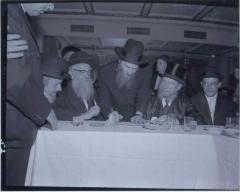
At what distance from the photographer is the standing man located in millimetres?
2121

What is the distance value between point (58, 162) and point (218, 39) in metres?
1.31

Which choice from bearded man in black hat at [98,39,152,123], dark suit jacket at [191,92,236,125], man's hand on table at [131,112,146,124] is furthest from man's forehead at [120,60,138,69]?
dark suit jacket at [191,92,236,125]

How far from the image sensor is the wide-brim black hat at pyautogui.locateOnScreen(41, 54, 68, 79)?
2115mm

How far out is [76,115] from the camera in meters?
2.14

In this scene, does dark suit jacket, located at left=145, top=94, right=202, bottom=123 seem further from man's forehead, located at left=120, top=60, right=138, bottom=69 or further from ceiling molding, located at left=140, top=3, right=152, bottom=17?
ceiling molding, located at left=140, top=3, right=152, bottom=17

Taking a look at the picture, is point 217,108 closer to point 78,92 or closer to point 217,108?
point 217,108

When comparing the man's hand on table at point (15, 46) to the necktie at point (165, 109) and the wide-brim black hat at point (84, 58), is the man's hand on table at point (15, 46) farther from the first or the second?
the necktie at point (165, 109)

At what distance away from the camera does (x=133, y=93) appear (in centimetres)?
217

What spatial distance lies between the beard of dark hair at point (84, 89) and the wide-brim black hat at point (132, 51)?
270 millimetres

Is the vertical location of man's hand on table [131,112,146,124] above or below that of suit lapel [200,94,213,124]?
below

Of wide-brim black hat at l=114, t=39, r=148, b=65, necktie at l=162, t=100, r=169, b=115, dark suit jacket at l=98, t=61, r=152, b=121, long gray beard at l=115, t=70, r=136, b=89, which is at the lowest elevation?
necktie at l=162, t=100, r=169, b=115

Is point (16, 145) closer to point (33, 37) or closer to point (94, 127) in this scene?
point (94, 127)

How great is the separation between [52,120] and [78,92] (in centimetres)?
24

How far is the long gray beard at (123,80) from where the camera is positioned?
216 centimetres
